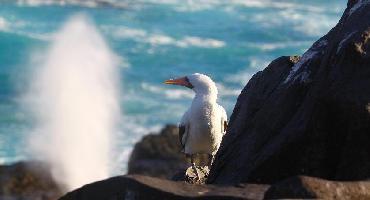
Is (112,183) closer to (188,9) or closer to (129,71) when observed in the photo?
(129,71)

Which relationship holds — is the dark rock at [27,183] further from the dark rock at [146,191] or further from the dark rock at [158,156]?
the dark rock at [146,191]

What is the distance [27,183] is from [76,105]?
13.1 m

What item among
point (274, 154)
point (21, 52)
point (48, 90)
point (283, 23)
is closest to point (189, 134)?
point (274, 154)

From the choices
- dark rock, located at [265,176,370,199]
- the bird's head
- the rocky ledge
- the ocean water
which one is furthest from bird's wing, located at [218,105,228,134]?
the ocean water

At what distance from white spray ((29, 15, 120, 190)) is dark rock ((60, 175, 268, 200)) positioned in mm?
14931

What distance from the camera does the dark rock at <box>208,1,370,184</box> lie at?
7957mm

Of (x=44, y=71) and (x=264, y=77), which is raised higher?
(x=264, y=77)

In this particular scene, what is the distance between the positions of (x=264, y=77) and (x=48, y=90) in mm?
26707

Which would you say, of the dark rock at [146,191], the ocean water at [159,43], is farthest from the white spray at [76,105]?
the dark rock at [146,191]

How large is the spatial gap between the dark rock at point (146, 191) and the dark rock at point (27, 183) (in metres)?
13.7

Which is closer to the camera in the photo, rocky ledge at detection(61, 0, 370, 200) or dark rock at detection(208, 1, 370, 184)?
rocky ledge at detection(61, 0, 370, 200)

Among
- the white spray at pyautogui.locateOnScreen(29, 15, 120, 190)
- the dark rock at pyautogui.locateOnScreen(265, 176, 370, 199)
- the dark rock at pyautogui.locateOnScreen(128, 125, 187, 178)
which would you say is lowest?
the white spray at pyautogui.locateOnScreen(29, 15, 120, 190)

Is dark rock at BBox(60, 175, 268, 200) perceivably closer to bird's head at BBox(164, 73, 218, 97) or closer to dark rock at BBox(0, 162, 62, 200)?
bird's head at BBox(164, 73, 218, 97)

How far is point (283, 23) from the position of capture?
51.8 m
